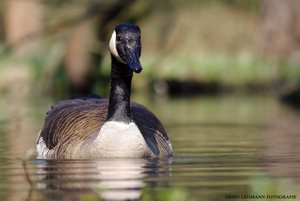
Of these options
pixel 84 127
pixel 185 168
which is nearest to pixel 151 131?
pixel 84 127

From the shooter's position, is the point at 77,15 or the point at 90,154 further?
→ the point at 77,15

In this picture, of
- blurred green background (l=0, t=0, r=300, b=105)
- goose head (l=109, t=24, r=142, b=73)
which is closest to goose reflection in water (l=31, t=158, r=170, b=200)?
goose head (l=109, t=24, r=142, b=73)

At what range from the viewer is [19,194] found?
8.16 metres

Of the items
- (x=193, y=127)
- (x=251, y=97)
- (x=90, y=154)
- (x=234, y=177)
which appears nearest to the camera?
(x=234, y=177)

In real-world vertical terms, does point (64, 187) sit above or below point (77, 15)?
below

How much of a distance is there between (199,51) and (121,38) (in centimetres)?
1900

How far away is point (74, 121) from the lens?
11453mm

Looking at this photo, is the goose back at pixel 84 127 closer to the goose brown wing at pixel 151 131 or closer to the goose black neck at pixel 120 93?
the goose brown wing at pixel 151 131

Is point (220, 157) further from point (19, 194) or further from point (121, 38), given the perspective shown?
point (19, 194)

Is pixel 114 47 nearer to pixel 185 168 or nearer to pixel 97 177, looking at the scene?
pixel 185 168

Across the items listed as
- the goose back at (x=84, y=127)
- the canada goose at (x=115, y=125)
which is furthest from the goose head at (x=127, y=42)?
the goose back at (x=84, y=127)

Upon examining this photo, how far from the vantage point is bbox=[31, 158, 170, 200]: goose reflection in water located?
799 cm

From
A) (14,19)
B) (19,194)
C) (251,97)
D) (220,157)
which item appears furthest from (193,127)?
(14,19)

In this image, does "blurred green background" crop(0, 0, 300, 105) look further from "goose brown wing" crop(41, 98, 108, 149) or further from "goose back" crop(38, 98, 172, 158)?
"goose back" crop(38, 98, 172, 158)
